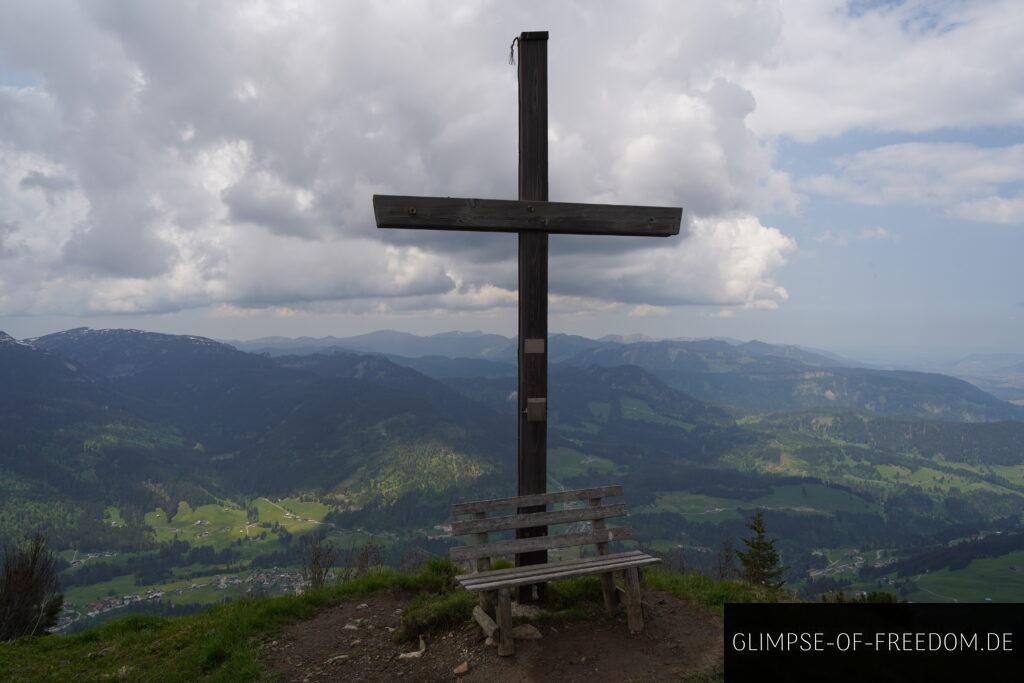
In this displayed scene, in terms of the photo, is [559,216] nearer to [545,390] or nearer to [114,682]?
[545,390]

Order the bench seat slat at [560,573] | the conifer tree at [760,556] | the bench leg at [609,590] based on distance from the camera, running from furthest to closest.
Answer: the conifer tree at [760,556] < the bench leg at [609,590] < the bench seat slat at [560,573]

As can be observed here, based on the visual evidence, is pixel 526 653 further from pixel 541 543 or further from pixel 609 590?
pixel 609 590

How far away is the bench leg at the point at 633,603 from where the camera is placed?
665 cm

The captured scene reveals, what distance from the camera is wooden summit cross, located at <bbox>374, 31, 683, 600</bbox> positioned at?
7039mm

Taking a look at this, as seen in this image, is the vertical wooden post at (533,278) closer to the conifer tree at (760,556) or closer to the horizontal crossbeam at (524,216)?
the horizontal crossbeam at (524,216)

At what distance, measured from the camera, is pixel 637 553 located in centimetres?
707

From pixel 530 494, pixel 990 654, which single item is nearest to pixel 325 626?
pixel 530 494

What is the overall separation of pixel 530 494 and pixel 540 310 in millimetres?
2423

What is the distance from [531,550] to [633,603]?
1381 mm

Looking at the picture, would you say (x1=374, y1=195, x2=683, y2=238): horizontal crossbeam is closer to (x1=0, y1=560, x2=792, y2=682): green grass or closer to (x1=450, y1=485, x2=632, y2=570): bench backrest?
(x1=450, y1=485, x2=632, y2=570): bench backrest

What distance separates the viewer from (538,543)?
679cm

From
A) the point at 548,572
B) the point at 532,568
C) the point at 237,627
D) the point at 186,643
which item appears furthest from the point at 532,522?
the point at 186,643

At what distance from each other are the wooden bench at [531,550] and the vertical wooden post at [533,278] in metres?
0.29

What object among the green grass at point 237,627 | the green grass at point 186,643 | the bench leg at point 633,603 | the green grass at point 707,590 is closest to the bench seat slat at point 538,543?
the bench leg at point 633,603
